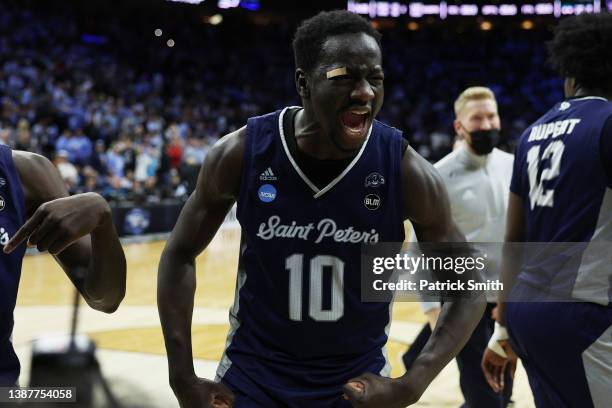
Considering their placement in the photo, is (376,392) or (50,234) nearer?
(50,234)

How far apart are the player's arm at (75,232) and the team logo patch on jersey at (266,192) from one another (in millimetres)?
463

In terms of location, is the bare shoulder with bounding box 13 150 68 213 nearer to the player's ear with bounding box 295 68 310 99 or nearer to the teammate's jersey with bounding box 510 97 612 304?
the player's ear with bounding box 295 68 310 99

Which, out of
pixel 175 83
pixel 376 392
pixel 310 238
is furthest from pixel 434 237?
pixel 175 83

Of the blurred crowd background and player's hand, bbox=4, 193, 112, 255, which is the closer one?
player's hand, bbox=4, 193, 112, 255

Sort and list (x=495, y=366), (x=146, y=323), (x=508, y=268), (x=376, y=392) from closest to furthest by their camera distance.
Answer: (x=376, y=392) < (x=508, y=268) < (x=495, y=366) < (x=146, y=323)

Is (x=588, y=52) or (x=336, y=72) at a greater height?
(x=588, y=52)

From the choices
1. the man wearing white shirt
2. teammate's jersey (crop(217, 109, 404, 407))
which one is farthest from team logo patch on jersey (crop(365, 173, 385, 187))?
the man wearing white shirt

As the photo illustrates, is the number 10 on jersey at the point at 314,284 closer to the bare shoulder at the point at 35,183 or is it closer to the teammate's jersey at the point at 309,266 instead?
the teammate's jersey at the point at 309,266

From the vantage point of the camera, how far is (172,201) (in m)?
13.8

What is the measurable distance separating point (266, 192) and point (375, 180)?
1.13 feet

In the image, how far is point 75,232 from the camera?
6.33ft

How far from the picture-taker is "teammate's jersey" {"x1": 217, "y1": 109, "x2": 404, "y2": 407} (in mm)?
2350

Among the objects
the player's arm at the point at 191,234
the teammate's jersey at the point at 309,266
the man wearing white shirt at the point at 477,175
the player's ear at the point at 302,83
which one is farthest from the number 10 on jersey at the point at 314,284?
the man wearing white shirt at the point at 477,175

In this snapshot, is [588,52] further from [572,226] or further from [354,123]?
[354,123]
